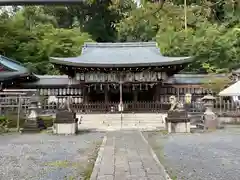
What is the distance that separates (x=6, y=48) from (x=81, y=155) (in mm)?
24204

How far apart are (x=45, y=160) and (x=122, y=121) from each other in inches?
456

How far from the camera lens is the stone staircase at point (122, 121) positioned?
738 inches

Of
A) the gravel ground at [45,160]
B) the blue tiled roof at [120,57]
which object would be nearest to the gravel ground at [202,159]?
the gravel ground at [45,160]

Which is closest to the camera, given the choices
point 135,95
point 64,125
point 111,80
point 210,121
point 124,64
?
point 64,125

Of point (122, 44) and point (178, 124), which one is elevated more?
point (122, 44)

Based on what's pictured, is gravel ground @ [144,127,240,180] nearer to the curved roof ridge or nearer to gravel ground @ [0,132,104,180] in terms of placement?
gravel ground @ [0,132,104,180]

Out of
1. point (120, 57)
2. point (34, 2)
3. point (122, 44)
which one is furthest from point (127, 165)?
point (122, 44)

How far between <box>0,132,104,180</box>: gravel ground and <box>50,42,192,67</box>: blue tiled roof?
1104 cm

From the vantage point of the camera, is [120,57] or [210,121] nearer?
[210,121]

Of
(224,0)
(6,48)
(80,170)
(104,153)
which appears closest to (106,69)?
(6,48)

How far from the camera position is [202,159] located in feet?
28.0

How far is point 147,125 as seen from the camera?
1916 cm

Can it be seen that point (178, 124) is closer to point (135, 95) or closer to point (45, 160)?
point (135, 95)

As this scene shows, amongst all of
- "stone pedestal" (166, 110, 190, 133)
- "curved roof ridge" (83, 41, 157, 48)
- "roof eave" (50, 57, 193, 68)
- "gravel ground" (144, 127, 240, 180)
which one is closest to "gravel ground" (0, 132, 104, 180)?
"gravel ground" (144, 127, 240, 180)
